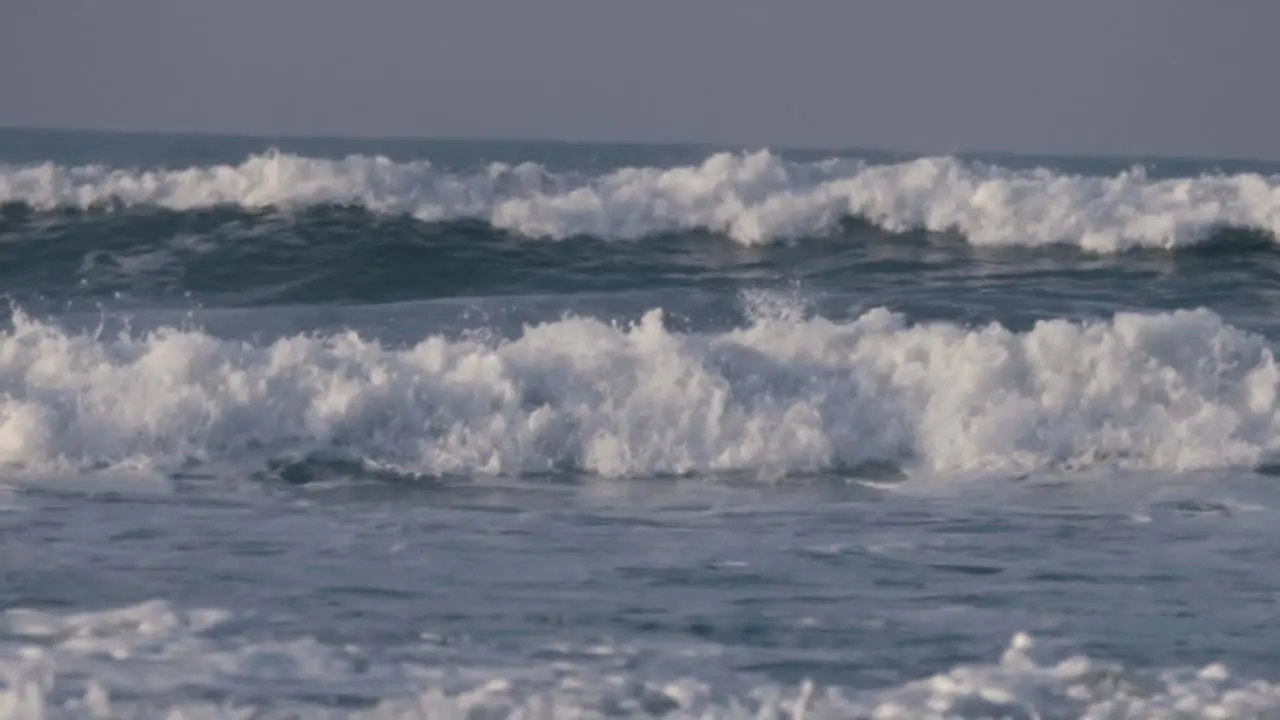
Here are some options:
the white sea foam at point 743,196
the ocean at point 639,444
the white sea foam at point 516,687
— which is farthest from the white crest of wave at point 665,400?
the white sea foam at point 743,196

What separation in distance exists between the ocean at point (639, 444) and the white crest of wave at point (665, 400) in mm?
29

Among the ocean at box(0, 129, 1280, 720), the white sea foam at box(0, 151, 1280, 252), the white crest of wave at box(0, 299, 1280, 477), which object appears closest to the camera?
the ocean at box(0, 129, 1280, 720)

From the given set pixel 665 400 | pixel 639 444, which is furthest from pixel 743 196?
pixel 639 444

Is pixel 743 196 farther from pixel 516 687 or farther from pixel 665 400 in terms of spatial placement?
pixel 516 687

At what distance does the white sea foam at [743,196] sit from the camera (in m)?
18.9

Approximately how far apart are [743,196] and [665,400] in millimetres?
9081

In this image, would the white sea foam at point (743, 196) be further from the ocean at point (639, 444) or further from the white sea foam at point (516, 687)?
the white sea foam at point (516, 687)

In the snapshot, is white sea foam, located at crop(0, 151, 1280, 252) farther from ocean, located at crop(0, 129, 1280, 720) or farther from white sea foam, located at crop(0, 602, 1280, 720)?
white sea foam, located at crop(0, 602, 1280, 720)

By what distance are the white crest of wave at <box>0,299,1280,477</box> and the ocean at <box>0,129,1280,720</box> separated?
3 centimetres

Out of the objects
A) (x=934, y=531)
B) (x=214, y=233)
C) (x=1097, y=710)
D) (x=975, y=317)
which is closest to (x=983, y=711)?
(x=1097, y=710)

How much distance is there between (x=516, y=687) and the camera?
5867 millimetres

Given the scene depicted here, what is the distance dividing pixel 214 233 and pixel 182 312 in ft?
11.6

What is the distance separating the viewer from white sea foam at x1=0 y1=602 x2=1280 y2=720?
564 cm

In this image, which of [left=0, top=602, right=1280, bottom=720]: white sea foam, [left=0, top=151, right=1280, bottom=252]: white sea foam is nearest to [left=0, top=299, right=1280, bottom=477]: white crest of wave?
[left=0, top=602, right=1280, bottom=720]: white sea foam
